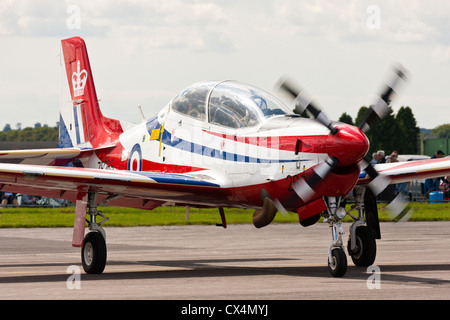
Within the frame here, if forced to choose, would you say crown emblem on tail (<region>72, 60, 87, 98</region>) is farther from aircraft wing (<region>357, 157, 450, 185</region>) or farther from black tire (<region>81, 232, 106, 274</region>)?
aircraft wing (<region>357, 157, 450, 185</region>)

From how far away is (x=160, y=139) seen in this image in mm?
16750

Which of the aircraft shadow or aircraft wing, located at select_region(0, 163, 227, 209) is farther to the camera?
aircraft wing, located at select_region(0, 163, 227, 209)

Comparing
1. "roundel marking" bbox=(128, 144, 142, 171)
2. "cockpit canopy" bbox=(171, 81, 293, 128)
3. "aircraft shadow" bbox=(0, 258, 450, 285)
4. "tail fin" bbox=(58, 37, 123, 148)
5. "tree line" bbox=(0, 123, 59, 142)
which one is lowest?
"aircraft shadow" bbox=(0, 258, 450, 285)

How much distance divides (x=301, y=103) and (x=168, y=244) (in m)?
9.47

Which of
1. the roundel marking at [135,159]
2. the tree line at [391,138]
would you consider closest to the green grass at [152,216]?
the roundel marking at [135,159]

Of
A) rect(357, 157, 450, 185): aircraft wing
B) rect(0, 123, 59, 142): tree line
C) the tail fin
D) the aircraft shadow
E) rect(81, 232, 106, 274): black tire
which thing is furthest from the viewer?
rect(0, 123, 59, 142): tree line

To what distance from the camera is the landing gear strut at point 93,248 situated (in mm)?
15055

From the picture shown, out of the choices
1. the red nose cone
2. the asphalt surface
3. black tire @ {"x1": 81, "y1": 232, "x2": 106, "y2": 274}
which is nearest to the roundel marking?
the asphalt surface

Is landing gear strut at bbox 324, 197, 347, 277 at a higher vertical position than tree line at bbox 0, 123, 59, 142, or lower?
lower

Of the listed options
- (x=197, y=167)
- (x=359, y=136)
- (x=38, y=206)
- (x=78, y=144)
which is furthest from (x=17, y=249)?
(x=38, y=206)

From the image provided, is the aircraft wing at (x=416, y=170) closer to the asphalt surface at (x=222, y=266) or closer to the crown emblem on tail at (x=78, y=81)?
the asphalt surface at (x=222, y=266)

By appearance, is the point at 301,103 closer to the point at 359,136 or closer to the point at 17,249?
the point at 359,136

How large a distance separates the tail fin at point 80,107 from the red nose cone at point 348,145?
26.6 ft

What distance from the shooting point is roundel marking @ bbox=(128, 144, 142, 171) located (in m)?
17.4
